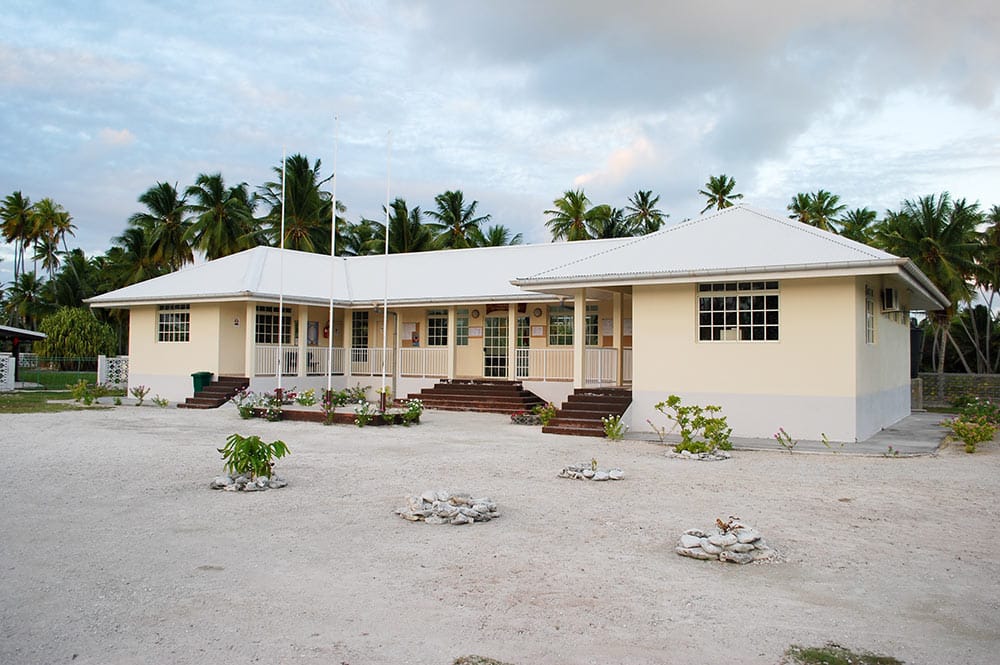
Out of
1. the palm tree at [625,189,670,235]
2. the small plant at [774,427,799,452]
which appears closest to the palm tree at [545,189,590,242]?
the palm tree at [625,189,670,235]

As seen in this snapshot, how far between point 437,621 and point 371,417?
37.9 ft

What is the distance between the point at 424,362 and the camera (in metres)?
21.8

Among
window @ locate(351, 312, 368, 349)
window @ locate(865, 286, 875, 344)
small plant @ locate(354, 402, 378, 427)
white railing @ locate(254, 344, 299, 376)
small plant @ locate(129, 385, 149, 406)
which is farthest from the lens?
window @ locate(351, 312, 368, 349)

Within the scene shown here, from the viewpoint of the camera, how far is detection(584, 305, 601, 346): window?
64.8 ft

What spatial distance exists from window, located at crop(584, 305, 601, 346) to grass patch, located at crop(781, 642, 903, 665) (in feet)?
51.1

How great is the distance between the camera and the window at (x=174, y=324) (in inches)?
869

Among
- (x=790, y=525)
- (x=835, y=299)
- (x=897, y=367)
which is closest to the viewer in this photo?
(x=790, y=525)

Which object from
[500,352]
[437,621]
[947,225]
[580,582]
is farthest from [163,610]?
[947,225]

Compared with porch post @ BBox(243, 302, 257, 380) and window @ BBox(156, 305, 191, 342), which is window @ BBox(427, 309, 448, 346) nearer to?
porch post @ BBox(243, 302, 257, 380)

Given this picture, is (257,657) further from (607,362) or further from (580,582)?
(607,362)

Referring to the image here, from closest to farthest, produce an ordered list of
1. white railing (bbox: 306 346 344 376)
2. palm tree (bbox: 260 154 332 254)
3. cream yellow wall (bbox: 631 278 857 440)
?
cream yellow wall (bbox: 631 278 857 440), white railing (bbox: 306 346 344 376), palm tree (bbox: 260 154 332 254)

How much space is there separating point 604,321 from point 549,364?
1751 millimetres

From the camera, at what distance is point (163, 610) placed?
15.5 ft

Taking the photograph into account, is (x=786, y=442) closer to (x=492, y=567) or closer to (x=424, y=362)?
(x=492, y=567)
